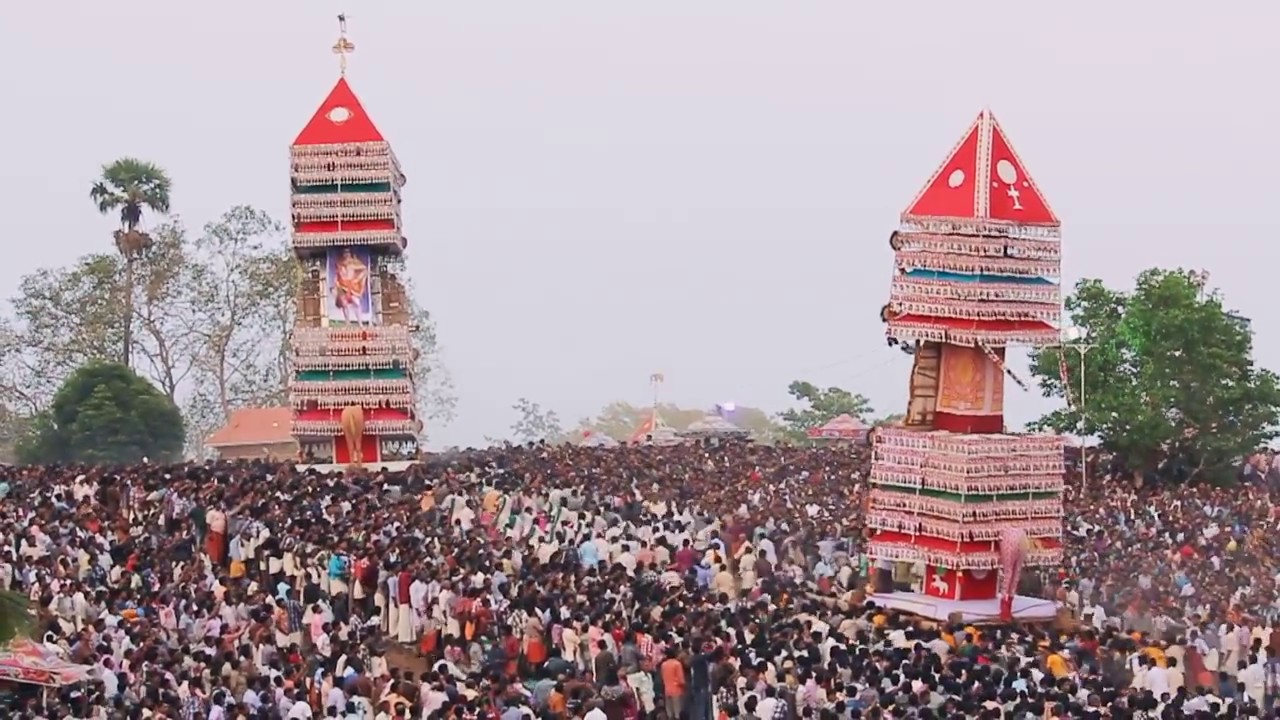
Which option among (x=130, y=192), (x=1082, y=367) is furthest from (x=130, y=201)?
(x=1082, y=367)

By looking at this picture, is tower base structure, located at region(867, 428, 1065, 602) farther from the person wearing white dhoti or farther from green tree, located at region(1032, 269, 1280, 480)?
green tree, located at region(1032, 269, 1280, 480)

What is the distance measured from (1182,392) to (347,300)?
16722mm

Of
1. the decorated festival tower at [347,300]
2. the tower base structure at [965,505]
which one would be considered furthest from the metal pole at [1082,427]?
the decorated festival tower at [347,300]

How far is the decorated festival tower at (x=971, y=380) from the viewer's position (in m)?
26.1

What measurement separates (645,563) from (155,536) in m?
6.50

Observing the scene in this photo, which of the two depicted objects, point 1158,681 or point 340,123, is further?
point 340,123

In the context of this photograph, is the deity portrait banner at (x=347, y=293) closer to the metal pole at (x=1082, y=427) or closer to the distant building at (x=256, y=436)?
the distant building at (x=256, y=436)

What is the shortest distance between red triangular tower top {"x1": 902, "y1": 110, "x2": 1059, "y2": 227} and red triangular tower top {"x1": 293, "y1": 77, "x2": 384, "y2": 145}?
13.1 metres

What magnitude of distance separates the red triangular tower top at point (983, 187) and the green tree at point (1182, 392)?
13.3 meters

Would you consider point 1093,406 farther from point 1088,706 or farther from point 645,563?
point 1088,706

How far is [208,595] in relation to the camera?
2239 centimetres

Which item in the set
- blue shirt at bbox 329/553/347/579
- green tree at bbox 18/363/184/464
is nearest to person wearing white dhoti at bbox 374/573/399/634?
blue shirt at bbox 329/553/347/579

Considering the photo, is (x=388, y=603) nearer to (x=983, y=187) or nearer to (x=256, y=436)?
(x=983, y=187)

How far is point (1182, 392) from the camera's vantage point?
3991 cm
